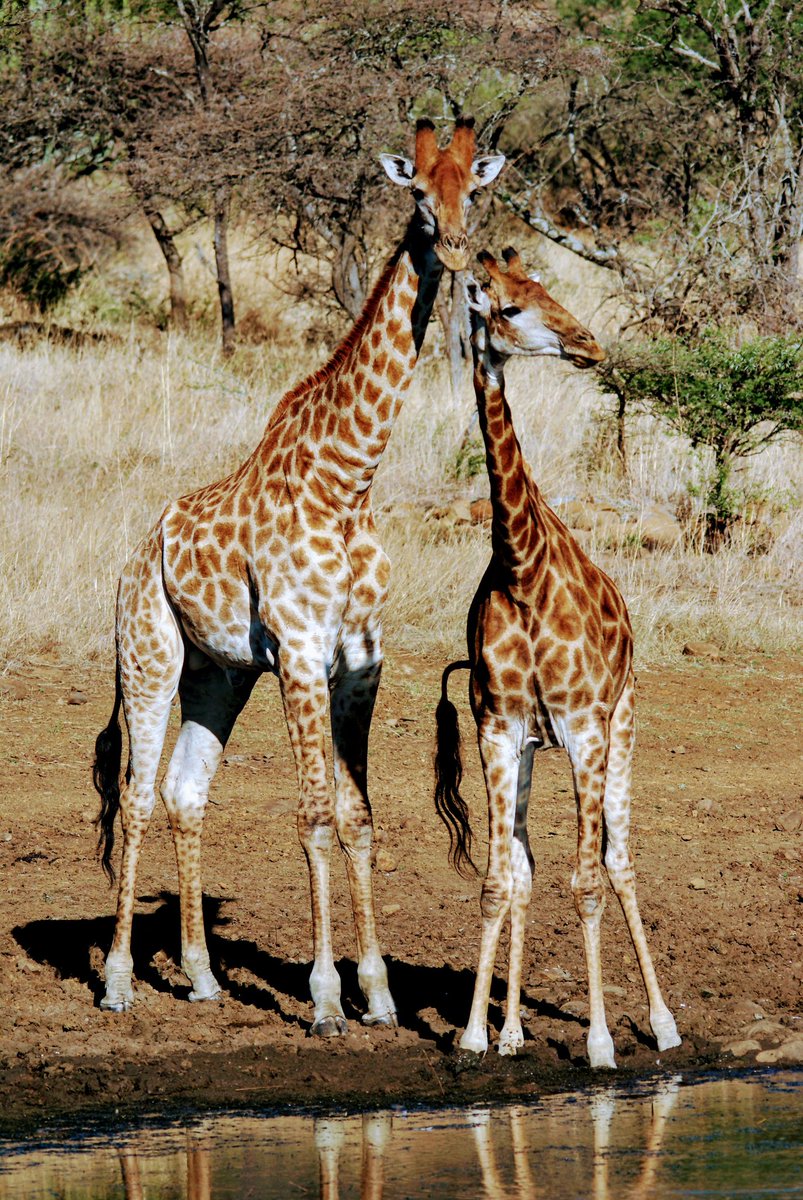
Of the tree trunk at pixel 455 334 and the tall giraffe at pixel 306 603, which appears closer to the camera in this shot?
the tall giraffe at pixel 306 603

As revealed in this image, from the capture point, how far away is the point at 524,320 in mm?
4781

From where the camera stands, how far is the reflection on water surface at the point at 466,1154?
154 inches

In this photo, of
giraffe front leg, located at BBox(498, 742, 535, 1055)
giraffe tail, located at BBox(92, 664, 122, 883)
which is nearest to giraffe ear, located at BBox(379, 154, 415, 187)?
giraffe front leg, located at BBox(498, 742, 535, 1055)

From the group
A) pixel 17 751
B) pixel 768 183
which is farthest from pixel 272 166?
pixel 17 751

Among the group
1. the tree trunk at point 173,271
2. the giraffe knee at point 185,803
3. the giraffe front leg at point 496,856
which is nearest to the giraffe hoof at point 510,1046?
the giraffe front leg at point 496,856

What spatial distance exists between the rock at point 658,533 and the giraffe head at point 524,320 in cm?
759

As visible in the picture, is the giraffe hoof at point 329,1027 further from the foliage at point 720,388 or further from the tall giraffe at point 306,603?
the foliage at point 720,388

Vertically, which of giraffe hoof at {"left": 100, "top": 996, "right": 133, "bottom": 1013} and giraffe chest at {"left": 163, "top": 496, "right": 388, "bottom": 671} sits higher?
giraffe chest at {"left": 163, "top": 496, "right": 388, "bottom": 671}

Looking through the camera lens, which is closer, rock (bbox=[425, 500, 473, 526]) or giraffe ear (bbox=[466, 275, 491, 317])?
giraffe ear (bbox=[466, 275, 491, 317])

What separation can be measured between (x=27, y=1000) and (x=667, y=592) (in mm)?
6876

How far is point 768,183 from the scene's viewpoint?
17781 mm

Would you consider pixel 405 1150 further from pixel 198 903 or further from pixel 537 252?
pixel 537 252

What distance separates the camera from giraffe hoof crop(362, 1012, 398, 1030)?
540 cm

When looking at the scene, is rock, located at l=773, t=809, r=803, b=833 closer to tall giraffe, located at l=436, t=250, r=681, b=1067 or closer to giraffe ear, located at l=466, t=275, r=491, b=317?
tall giraffe, located at l=436, t=250, r=681, b=1067
